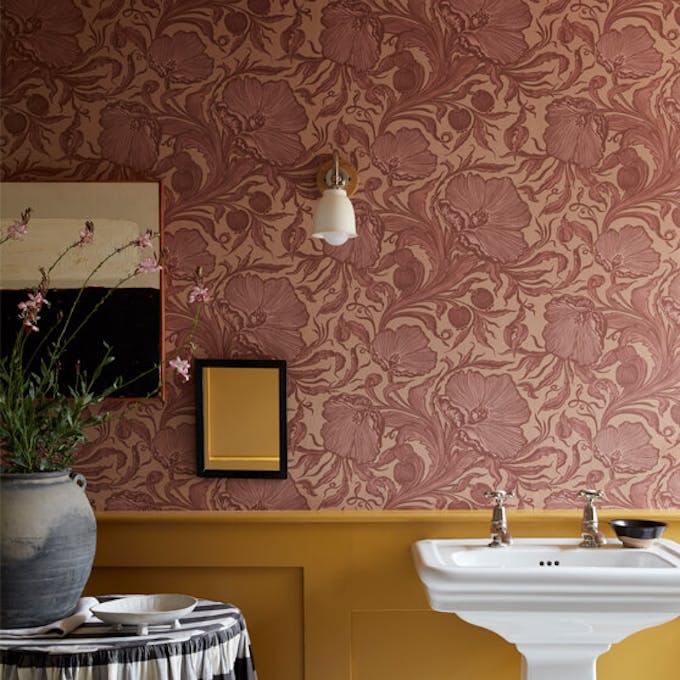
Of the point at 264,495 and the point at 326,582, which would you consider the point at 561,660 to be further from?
the point at 264,495

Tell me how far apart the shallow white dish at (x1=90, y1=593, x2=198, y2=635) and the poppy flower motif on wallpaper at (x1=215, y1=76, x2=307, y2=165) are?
46.0 inches

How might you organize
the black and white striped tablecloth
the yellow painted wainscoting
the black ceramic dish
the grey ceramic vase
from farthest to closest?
1. the yellow painted wainscoting
2. the black ceramic dish
3. the grey ceramic vase
4. the black and white striped tablecloth

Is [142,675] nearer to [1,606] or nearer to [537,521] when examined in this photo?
[1,606]

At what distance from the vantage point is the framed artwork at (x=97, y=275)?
7.84 ft

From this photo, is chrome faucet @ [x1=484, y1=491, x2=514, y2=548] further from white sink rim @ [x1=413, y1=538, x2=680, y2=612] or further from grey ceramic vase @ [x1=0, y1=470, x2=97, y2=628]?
grey ceramic vase @ [x1=0, y1=470, x2=97, y2=628]

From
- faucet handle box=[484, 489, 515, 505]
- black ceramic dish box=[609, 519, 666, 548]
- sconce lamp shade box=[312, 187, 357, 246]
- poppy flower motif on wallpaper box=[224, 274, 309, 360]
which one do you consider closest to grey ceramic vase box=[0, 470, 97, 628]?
poppy flower motif on wallpaper box=[224, 274, 309, 360]

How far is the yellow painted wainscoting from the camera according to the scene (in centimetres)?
234

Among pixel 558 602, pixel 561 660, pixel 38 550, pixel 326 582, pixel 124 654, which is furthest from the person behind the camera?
pixel 326 582

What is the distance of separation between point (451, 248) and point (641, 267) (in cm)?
51

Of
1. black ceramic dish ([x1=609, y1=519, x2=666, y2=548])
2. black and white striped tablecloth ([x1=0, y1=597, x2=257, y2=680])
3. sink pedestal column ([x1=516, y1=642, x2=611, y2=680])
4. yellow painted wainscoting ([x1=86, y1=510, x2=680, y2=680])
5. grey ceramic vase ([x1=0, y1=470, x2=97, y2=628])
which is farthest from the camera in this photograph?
yellow painted wainscoting ([x1=86, y1=510, x2=680, y2=680])

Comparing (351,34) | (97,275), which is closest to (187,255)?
(97,275)

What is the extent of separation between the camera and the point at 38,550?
1.80m

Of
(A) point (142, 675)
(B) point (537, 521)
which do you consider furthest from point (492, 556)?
(A) point (142, 675)

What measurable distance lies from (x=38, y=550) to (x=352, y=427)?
0.89m
